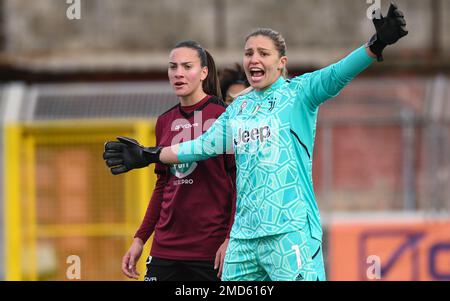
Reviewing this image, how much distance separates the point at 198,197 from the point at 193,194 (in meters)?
0.03

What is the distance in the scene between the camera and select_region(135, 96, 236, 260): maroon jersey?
611cm

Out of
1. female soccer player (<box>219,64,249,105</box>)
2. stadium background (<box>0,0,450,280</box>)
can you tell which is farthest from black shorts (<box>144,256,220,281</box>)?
stadium background (<box>0,0,450,280</box>)

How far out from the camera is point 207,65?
6.24 m

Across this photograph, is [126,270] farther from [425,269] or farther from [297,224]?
[425,269]

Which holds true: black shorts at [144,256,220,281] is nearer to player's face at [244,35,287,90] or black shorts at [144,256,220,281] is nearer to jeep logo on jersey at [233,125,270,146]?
jeep logo on jersey at [233,125,270,146]

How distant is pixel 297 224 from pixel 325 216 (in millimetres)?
8391

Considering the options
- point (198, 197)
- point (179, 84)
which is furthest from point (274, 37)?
point (198, 197)

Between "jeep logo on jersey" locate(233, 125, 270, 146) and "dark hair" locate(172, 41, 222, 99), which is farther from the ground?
"dark hair" locate(172, 41, 222, 99)

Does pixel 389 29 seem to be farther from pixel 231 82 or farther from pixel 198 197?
pixel 231 82

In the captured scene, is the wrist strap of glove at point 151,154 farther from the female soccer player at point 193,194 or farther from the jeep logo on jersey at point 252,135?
the jeep logo on jersey at point 252,135

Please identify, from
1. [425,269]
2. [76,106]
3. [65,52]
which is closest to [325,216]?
[425,269]

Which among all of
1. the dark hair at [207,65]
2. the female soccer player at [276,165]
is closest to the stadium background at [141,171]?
the dark hair at [207,65]

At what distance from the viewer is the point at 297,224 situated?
539cm

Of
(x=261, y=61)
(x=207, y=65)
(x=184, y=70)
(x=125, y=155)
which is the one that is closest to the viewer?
(x=261, y=61)
